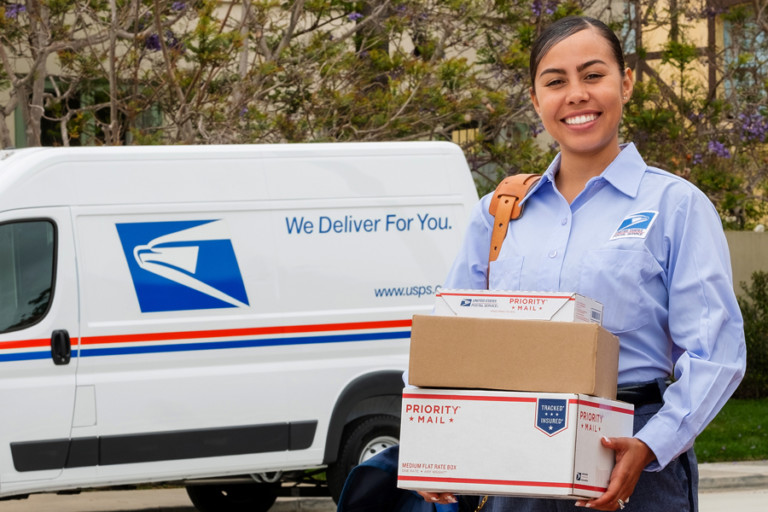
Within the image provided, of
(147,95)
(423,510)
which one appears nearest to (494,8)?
(147,95)

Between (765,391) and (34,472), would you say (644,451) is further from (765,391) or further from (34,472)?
(765,391)

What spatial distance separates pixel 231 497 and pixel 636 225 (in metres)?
7.86

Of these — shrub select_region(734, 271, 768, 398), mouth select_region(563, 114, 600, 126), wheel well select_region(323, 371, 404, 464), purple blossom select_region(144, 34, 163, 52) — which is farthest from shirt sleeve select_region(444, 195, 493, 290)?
shrub select_region(734, 271, 768, 398)

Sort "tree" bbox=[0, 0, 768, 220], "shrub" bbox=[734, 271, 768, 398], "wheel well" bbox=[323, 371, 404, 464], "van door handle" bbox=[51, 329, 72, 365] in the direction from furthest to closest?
"shrub" bbox=[734, 271, 768, 398]
"tree" bbox=[0, 0, 768, 220]
"wheel well" bbox=[323, 371, 404, 464]
"van door handle" bbox=[51, 329, 72, 365]

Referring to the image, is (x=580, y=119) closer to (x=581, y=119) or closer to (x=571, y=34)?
(x=581, y=119)

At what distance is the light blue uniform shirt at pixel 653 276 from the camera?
2738 mm

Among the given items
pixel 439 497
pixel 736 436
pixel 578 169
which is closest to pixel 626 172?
pixel 578 169

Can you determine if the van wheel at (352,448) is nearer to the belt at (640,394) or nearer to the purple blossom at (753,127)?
the belt at (640,394)

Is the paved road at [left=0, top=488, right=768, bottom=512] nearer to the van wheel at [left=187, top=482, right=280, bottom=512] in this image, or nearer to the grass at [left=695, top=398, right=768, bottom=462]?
the van wheel at [left=187, top=482, right=280, bottom=512]

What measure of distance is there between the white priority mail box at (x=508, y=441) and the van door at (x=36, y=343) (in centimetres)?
583

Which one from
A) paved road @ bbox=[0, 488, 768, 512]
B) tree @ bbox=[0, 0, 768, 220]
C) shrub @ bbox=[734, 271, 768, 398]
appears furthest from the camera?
shrub @ bbox=[734, 271, 768, 398]

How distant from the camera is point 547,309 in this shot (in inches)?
109

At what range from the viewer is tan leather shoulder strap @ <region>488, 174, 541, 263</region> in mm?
3166

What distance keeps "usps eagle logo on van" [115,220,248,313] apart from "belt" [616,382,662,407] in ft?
19.6
